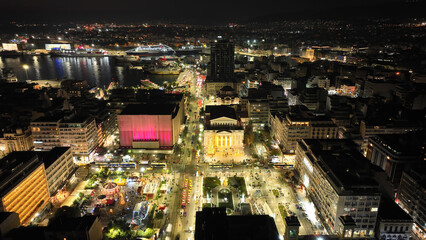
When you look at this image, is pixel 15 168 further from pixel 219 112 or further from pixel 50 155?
pixel 219 112

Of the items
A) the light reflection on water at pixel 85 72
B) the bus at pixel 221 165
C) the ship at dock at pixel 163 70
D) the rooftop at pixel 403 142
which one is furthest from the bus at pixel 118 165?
the ship at dock at pixel 163 70

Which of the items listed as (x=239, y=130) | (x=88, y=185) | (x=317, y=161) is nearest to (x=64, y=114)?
(x=88, y=185)

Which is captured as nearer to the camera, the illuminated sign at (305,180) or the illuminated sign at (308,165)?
the illuminated sign at (308,165)

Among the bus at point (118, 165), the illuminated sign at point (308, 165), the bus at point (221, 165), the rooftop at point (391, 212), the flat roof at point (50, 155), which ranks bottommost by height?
the bus at point (221, 165)

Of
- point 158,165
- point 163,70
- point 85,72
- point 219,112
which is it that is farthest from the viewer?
point 163,70

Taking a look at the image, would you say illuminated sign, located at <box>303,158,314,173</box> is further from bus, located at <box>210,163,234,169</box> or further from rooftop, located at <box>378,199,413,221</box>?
bus, located at <box>210,163,234,169</box>

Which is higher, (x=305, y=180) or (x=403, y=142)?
(x=403, y=142)

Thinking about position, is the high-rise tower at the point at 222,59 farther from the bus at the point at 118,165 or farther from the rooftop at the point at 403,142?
the rooftop at the point at 403,142

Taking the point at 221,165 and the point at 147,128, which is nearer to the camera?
the point at 221,165

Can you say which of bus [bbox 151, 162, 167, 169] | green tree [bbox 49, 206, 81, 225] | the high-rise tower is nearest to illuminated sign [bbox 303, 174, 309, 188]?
bus [bbox 151, 162, 167, 169]

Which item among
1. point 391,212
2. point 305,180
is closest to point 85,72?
point 305,180
